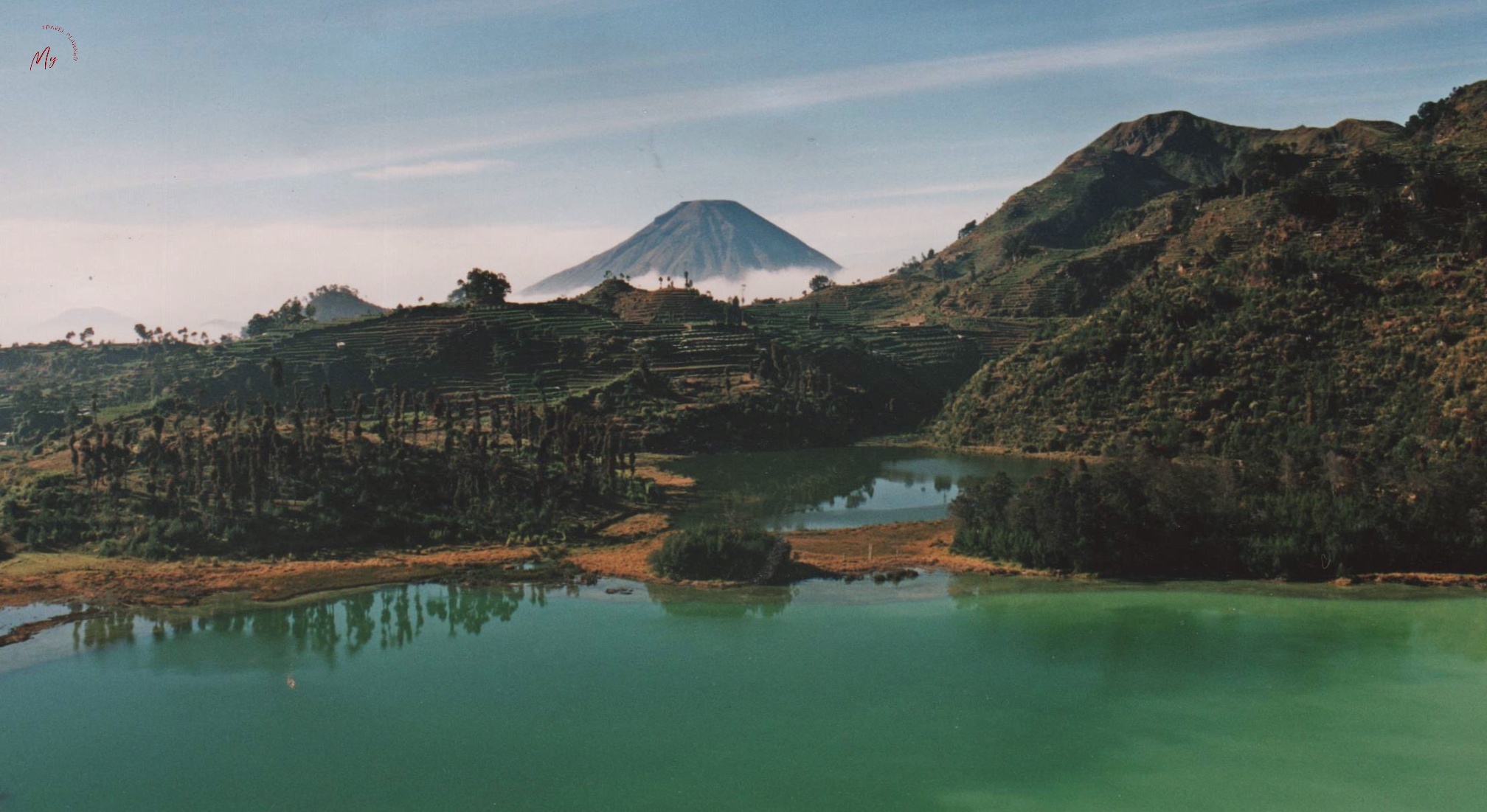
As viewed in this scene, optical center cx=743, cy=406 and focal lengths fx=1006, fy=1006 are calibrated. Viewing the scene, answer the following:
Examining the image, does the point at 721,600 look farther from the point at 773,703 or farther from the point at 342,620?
the point at 342,620

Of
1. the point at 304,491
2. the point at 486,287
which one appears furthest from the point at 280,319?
the point at 304,491

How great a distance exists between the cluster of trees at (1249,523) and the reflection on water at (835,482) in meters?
10.6

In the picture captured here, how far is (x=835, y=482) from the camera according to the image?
6156cm

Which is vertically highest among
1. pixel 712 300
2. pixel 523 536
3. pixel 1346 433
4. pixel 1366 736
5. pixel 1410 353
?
pixel 712 300

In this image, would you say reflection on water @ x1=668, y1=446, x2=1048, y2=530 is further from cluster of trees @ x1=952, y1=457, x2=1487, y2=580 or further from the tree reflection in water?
the tree reflection in water

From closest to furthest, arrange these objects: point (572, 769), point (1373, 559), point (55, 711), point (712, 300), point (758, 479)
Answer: point (572, 769) < point (55, 711) < point (1373, 559) < point (758, 479) < point (712, 300)

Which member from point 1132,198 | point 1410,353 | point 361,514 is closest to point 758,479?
point 361,514

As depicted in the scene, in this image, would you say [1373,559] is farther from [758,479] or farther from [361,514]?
[361,514]

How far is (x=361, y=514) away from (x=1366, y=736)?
127ft

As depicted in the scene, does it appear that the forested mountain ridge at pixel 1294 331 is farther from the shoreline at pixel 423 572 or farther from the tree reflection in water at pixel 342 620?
the tree reflection in water at pixel 342 620

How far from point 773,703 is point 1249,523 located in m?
22.3

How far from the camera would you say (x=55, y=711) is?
1072 inches

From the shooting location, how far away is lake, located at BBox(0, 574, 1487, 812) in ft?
74.4

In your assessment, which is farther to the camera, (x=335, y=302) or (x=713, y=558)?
(x=335, y=302)
